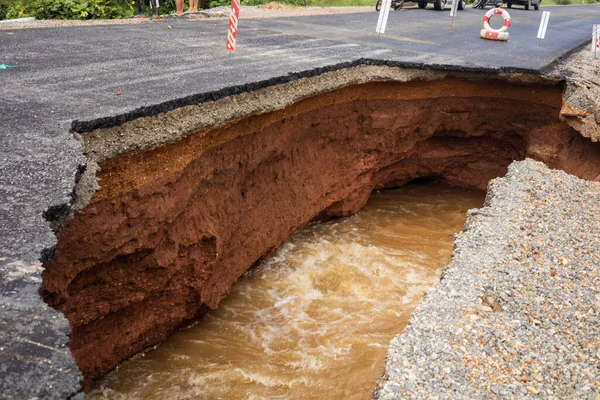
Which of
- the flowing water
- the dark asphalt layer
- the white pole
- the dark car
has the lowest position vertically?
the flowing water

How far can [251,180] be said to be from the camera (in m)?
7.21

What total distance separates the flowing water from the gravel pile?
1627mm

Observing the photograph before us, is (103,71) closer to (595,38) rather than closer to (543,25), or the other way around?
(595,38)

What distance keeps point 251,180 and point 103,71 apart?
2.20 m

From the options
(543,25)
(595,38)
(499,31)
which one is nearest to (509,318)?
(595,38)

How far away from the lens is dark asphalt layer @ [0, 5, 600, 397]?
3.00m

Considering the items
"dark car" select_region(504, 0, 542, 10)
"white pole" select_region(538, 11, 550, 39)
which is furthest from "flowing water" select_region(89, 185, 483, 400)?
"dark car" select_region(504, 0, 542, 10)

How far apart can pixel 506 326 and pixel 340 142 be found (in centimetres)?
505

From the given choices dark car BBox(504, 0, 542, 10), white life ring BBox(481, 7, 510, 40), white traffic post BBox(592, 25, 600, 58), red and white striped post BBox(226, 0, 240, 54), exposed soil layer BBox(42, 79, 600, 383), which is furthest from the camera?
dark car BBox(504, 0, 542, 10)

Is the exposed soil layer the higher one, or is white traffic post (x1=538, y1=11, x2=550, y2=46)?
white traffic post (x1=538, y1=11, x2=550, y2=46)

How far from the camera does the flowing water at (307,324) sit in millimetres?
5755

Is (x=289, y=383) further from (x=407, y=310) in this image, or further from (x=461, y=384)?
(x=461, y=384)

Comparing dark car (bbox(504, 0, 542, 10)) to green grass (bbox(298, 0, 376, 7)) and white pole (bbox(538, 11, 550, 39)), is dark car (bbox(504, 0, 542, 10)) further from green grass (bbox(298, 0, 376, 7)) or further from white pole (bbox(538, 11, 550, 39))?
white pole (bbox(538, 11, 550, 39))

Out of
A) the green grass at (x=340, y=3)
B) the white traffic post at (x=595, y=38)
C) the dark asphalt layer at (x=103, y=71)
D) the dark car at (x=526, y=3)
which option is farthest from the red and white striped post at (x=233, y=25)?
the dark car at (x=526, y=3)
